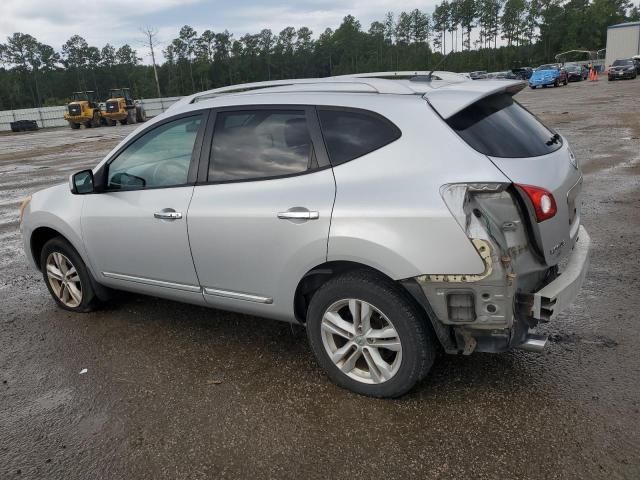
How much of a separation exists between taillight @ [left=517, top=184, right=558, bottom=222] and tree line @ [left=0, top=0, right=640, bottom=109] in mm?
102062

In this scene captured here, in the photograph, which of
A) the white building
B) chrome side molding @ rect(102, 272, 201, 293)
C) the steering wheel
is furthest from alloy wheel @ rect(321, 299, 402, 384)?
the white building

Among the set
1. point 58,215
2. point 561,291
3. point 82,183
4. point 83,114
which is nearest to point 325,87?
point 561,291

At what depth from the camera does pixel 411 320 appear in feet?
9.80

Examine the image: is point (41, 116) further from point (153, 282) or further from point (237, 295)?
point (237, 295)

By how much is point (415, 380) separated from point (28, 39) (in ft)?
425

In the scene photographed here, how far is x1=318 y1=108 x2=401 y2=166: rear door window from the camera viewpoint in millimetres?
3131

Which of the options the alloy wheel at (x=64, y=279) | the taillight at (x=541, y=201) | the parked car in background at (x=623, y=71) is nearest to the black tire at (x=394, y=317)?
the taillight at (x=541, y=201)

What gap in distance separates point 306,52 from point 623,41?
262 feet

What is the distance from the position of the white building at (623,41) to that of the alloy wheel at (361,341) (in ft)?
230

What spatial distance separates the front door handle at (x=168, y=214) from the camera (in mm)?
3775

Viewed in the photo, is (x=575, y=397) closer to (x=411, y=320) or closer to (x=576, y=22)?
(x=411, y=320)

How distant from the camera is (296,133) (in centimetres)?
343

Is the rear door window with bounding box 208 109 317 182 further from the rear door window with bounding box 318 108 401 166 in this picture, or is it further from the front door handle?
the front door handle

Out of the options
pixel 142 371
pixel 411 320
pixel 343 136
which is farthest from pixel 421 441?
pixel 142 371
